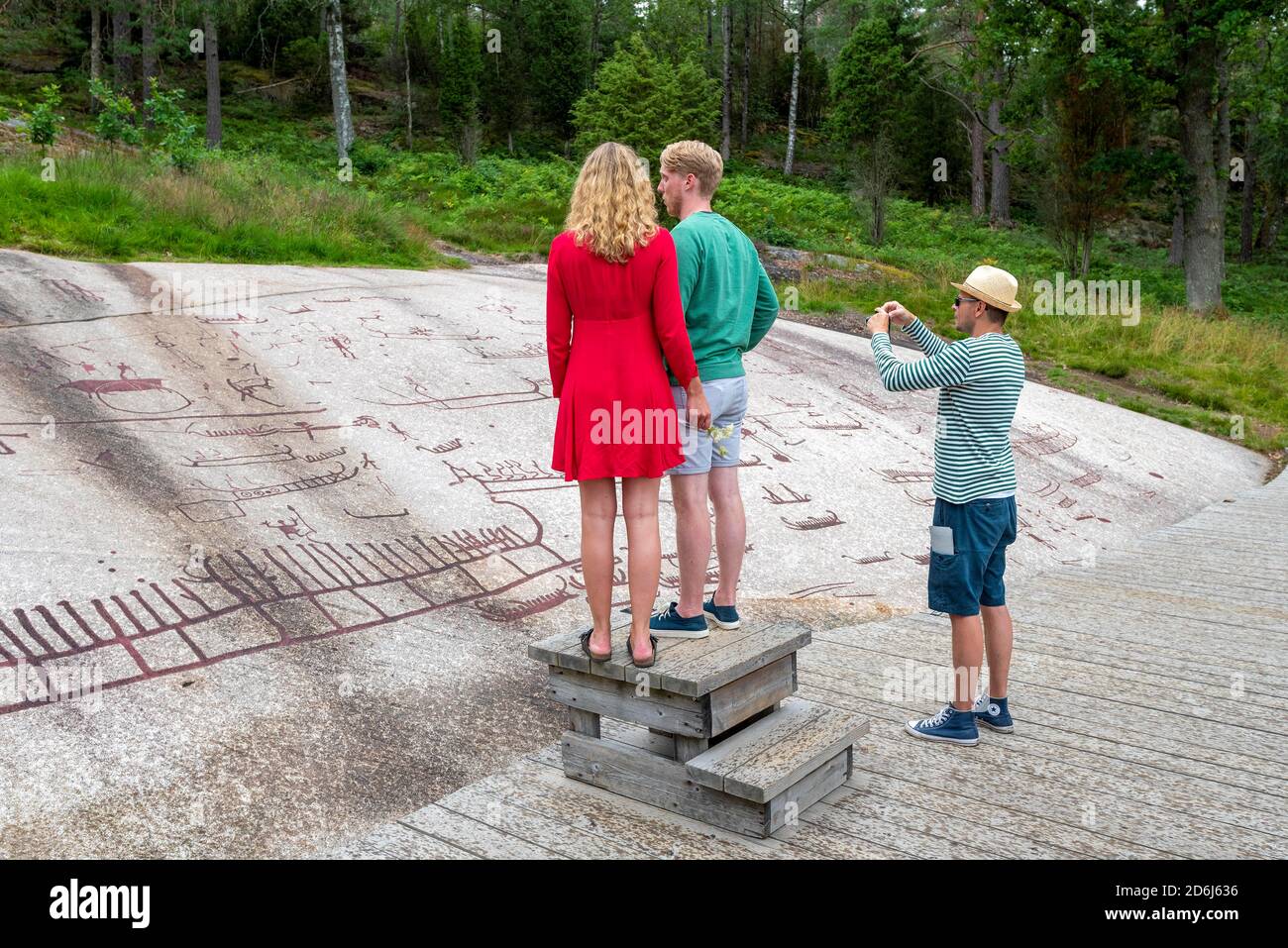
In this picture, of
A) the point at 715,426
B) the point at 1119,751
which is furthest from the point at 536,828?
the point at 1119,751

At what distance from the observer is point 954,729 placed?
4.14m

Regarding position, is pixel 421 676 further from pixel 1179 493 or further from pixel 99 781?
pixel 1179 493

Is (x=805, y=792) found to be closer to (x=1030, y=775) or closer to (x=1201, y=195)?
(x=1030, y=775)

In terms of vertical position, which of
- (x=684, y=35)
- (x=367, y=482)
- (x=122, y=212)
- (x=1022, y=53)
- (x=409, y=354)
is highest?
(x=684, y=35)

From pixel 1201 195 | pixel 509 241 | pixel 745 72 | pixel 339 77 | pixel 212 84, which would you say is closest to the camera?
pixel 509 241

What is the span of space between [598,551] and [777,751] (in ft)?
2.89

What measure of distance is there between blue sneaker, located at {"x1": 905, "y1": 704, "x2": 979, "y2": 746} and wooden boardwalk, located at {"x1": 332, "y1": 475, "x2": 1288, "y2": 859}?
5cm

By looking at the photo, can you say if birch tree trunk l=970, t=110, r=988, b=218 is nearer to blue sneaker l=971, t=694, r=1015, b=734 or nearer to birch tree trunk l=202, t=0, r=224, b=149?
birch tree trunk l=202, t=0, r=224, b=149

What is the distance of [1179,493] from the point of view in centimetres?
1013

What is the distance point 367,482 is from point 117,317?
2.97 m

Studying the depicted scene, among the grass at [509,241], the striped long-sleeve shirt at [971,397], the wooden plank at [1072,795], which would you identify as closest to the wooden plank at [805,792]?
the wooden plank at [1072,795]

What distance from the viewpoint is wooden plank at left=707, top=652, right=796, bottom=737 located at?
3.44m

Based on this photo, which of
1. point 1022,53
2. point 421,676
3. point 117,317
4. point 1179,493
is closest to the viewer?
point 421,676

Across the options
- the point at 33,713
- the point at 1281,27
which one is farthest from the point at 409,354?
the point at 1281,27
